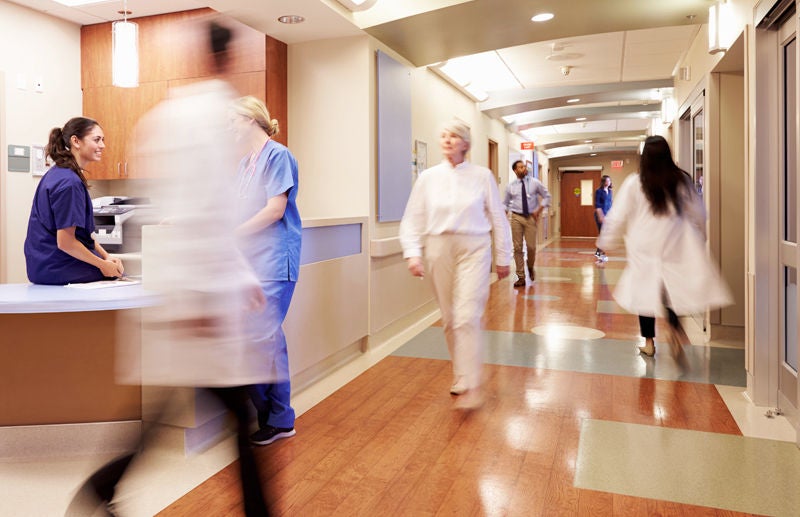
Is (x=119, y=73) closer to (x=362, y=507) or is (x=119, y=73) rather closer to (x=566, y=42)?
(x=362, y=507)

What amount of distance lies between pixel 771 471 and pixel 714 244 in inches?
126

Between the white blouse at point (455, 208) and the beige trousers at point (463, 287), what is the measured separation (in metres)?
0.07

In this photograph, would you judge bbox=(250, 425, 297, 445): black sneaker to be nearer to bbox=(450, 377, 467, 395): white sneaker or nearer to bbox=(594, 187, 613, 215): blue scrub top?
bbox=(450, 377, 467, 395): white sneaker

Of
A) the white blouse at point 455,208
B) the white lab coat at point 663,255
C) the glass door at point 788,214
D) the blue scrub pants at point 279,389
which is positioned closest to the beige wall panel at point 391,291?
the white blouse at point 455,208

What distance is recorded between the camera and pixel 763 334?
140 inches

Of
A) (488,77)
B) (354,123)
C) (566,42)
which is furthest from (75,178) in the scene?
(488,77)

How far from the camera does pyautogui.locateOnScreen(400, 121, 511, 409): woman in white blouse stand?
3.42 meters

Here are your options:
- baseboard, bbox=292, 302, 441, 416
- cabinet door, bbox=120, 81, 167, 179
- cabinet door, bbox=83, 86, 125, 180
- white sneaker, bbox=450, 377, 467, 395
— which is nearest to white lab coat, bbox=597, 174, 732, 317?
white sneaker, bbox=450, 377, 467, 395

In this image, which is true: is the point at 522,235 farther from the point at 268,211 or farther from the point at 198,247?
the point at 198,247

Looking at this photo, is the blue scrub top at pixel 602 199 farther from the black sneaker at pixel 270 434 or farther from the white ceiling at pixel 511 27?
the black sneaker at pixel 270 434

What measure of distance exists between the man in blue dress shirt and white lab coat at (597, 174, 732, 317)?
4.53m

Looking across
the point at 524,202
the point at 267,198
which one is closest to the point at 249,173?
the point at 267,198

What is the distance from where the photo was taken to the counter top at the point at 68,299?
262cm

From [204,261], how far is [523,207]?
278 inches
